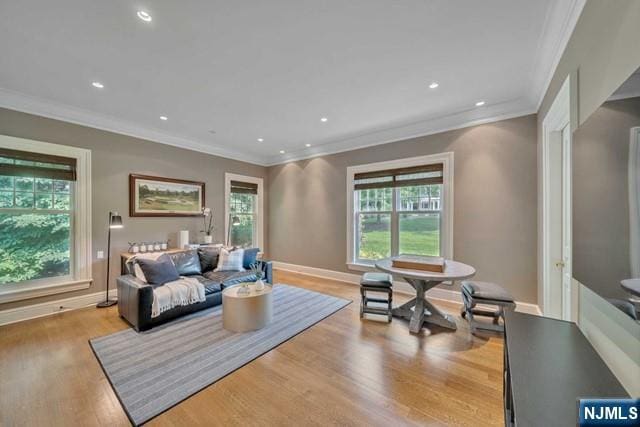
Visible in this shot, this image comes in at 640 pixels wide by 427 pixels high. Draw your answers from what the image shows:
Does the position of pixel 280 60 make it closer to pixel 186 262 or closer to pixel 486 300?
pixel 186 262

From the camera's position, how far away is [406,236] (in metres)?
4.22

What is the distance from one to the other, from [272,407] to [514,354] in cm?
156

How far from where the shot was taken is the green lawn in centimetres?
396

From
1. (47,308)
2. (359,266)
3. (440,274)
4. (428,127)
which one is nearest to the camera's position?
(440,274)

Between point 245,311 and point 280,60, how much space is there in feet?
8.99

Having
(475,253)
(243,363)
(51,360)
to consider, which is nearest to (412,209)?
(475,253)

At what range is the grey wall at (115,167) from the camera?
312cm

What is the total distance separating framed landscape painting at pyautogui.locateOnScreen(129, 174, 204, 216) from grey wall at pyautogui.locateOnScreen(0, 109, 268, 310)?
0.10 m

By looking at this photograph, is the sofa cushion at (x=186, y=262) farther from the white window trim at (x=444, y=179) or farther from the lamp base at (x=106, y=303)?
the white window trim at (x=444, y=179)

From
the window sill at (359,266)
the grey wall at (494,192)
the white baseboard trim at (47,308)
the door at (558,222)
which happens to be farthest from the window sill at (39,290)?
the door at (558,222)

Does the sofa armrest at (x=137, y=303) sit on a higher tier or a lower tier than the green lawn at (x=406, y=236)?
lower

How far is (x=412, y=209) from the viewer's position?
414 centimetres

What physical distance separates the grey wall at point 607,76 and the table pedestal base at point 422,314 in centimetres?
143

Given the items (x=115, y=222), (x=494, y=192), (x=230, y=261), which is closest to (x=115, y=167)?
(x=115, y=222)
